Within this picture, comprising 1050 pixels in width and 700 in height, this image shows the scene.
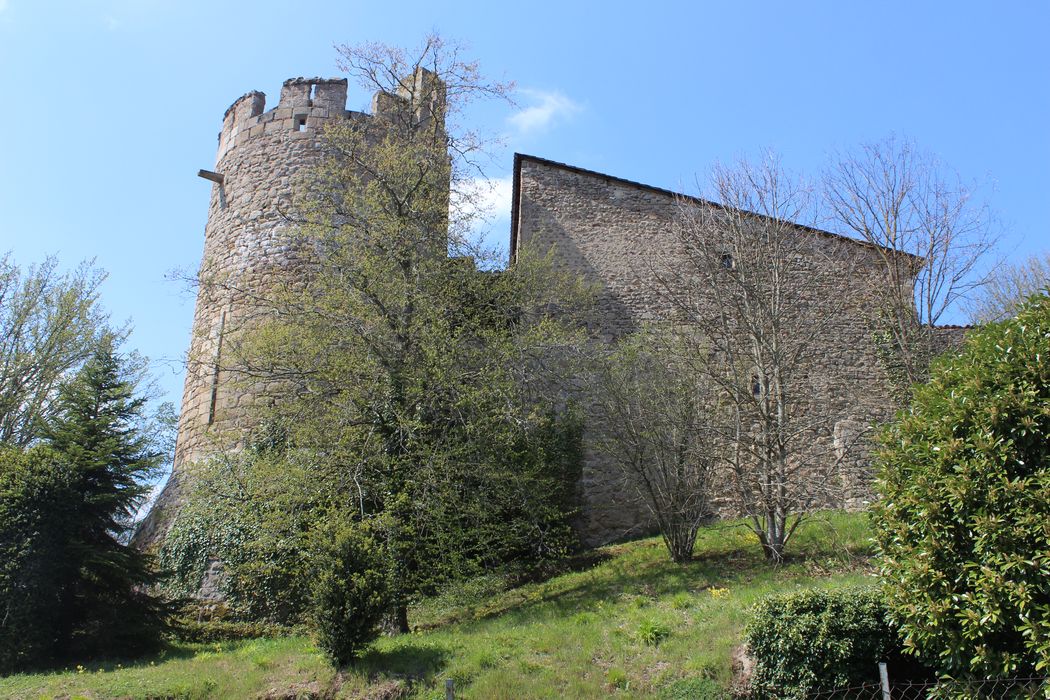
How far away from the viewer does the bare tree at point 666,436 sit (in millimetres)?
11938

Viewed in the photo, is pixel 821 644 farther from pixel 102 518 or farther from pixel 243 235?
pixel 243 235

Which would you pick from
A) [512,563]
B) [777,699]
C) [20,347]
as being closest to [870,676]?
[777,699]

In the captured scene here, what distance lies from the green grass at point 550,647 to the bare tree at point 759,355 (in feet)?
2.92

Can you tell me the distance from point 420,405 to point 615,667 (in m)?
4.76

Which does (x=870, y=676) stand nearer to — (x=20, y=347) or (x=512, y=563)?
(x=512, y=563)

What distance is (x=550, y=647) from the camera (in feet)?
29.2

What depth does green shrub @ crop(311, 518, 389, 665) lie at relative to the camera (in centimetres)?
847

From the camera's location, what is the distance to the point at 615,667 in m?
8.25

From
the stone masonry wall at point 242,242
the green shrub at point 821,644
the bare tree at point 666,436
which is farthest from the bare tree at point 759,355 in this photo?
the stone masonry wall at point 242,242

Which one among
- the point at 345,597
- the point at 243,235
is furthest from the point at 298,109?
the point at 345,597

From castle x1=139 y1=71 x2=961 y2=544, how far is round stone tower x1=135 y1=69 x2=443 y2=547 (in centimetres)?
3

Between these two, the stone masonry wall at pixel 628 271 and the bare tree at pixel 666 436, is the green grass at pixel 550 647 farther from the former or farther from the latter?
the stone masonry wall at pixel 628 271

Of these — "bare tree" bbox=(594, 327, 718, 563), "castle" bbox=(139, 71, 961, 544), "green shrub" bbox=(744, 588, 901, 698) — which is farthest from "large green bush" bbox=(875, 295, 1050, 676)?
"castle" bbox=(139, 71, 961, 544)

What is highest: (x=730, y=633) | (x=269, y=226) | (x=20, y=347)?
(x=269, y=226)
